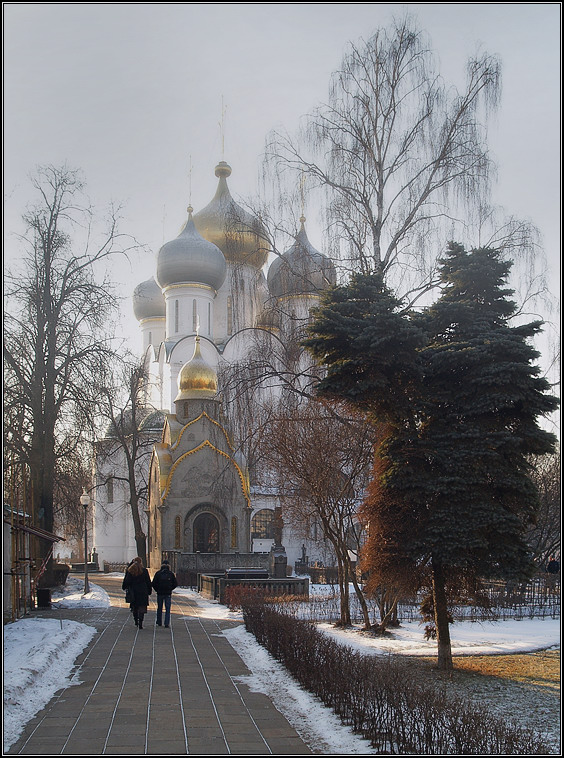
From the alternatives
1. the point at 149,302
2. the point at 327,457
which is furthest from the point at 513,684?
the point at 149,302

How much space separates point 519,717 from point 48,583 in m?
15.8

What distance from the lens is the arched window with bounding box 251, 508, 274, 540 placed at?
39562 mm

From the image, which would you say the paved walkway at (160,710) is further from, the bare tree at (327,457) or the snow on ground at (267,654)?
the bare tree at (327,457)

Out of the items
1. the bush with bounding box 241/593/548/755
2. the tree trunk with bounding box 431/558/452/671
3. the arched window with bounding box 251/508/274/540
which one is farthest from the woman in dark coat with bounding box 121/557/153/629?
the arched window with bounding box 251/508/274/540

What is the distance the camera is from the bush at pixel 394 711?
5.73 m

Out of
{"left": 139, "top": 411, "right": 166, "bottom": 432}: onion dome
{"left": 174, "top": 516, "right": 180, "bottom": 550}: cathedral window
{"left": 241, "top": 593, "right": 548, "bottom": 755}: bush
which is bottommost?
{"left": 174, "top": 516, "right": 180, "bottom": 550}: cathedral window

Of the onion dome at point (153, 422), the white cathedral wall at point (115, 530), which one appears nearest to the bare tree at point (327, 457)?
the onion dome at point (153, 422)

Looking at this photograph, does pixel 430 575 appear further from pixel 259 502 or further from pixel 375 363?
pixel 259 502

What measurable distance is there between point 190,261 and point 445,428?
31.8 metres

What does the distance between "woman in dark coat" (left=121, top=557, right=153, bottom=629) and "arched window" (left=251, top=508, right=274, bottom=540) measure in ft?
83.2

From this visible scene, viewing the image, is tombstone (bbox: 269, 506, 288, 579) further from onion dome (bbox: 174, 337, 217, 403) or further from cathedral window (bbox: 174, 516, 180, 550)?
onion dome (bbox: 174, 337, 217, 403)

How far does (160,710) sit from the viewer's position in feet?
26.0

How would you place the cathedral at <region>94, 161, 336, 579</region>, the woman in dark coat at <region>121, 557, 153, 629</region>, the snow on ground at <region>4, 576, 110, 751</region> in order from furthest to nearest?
the cathedral at <region>94, 161, 336, 579</region> → the woman in dark coat at <region>121, 557, 153, 629</region> → the snow on ground at <region>4, 576, 110, 751</region>

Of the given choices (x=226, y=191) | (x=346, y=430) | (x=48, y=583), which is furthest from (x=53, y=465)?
(x=226, y=191)
